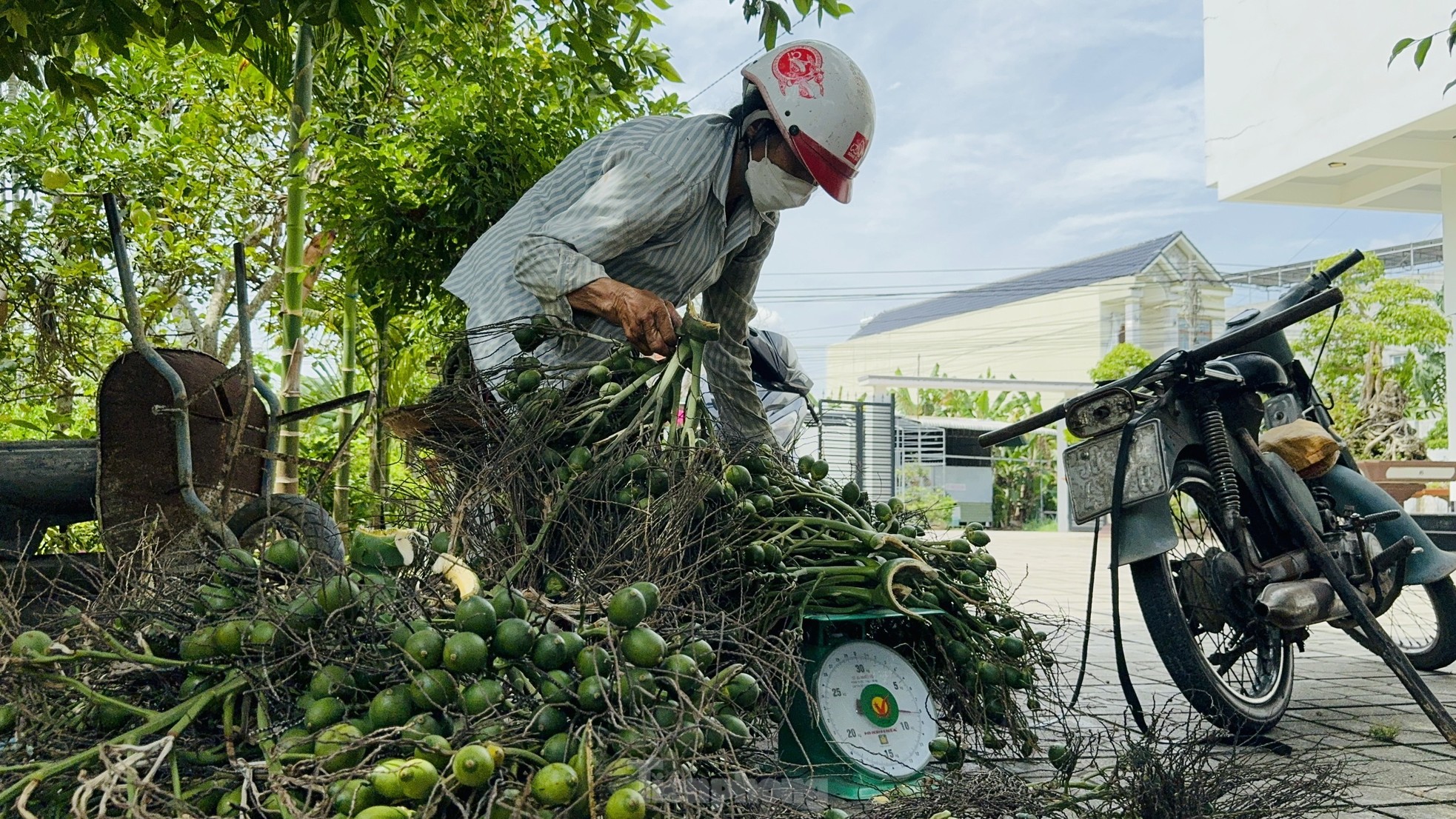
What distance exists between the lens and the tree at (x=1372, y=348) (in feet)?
58.1

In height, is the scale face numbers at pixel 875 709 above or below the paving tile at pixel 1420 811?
above

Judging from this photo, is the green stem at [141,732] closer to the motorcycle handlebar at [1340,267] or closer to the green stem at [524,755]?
the green stem at [524,755]

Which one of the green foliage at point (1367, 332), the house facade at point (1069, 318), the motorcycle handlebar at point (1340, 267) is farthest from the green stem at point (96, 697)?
the house facade at point (1069, 318)

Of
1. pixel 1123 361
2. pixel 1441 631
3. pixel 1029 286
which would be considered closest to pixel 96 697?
pixel 1441 631

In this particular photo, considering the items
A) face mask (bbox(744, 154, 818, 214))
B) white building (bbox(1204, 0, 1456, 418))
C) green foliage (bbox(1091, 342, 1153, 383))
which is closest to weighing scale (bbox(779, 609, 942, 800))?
face mask (bbox(744, 154, 818, 214))

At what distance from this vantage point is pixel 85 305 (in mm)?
6398

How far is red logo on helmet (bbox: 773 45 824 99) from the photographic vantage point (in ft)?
9.37

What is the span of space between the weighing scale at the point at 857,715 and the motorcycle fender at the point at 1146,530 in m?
1.15

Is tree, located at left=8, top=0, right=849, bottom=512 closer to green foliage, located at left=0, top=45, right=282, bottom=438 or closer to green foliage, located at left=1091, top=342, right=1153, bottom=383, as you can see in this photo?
green foliage, located at left=0, top=45, right=282, bottom=438

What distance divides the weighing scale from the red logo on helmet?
142cm

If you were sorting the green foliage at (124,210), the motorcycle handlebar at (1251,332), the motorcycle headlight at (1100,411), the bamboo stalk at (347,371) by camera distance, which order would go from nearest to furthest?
1. the motorcycle handlebar at (1251,332)
2. the motorcycle headlight at (1100,411)
3. the green foliage at (124,210)
4. the bamboo stalk at (347,371)

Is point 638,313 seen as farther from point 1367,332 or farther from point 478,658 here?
point 1367,332

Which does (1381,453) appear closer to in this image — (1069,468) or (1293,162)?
(1293,162)

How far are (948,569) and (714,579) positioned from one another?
2.01 ft
